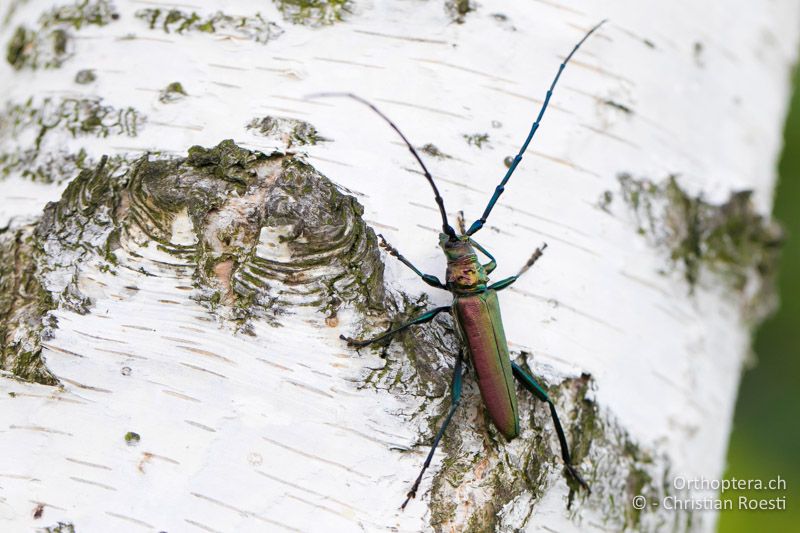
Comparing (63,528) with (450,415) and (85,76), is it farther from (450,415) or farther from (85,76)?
(85,76)

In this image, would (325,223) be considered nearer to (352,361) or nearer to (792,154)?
(352,361)

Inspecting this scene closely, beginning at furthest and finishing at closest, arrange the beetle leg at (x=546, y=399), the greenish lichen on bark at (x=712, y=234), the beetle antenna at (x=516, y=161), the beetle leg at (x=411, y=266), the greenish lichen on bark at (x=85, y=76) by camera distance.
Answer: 1. the greenish lichen on bark at (x=712, y=234)
2. the greenish lichen on bark at (x=85, y=76)
3. the beetle antenna at (x=516, y=161)
4. the beetle leg at (x=546, y=399)
5. the beetle leg at (x=411, y=266)

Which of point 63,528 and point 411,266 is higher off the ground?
point 411,266

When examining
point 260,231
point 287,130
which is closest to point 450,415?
point 260,231

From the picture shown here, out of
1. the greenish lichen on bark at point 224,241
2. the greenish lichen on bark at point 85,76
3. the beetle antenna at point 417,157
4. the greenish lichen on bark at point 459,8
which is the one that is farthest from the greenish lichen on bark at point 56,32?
the greenish lichen on bark at point 459,8

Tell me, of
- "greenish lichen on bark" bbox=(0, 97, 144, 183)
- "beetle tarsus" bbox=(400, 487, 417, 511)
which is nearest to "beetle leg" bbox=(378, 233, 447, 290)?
"beetle tarsus" bbox=(400, 487, 417, 511)

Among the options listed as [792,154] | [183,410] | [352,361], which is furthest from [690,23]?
[792,154]

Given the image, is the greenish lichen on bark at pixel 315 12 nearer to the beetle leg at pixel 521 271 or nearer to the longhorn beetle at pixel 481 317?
the longhorn beetle at pixel 481 317
